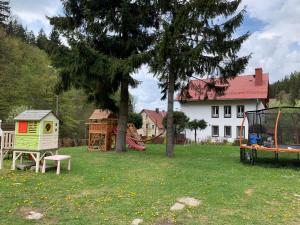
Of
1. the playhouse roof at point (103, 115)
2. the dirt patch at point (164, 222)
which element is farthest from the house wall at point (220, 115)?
the dirt patch at point (164, 222)

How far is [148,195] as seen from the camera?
24.2 feet

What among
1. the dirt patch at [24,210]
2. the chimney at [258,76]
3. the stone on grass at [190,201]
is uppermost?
the chimney at [258,76]

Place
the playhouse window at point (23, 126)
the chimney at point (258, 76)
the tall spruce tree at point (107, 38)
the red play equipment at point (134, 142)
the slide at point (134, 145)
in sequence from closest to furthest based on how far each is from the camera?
the playhouse window at point (23, 126), the tall spruce tree at point (107, 38), the slide at point (134, 145), the red play equipment at point (134, 142), the chimney at point (258, 76)

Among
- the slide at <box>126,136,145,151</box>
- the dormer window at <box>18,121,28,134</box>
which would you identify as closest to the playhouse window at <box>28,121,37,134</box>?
the dormer window at <box>18,121,28,134</box>

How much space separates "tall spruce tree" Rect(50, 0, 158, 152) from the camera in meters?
14.8

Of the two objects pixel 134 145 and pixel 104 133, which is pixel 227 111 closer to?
pixel 134 145

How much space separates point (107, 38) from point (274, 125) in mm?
9031

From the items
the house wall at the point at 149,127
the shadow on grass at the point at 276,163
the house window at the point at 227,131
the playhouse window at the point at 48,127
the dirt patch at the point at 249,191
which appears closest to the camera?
the dirt patch at the point at 249,191

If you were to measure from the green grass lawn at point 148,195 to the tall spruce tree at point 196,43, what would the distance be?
5.04 m

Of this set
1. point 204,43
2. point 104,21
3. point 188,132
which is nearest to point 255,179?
point 204,43

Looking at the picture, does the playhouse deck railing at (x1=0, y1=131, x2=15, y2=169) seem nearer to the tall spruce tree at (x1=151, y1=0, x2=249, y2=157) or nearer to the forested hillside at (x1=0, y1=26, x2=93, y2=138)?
the tall spruce tree at (x1=151, y1=0, x2=249, y2=157)

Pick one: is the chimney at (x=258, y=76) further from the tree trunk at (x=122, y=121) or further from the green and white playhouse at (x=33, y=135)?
the green and white playhouse at (x=33, y=135)

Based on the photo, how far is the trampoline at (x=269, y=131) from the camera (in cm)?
1321

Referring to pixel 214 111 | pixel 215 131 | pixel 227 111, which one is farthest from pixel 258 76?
pixel 215 131
